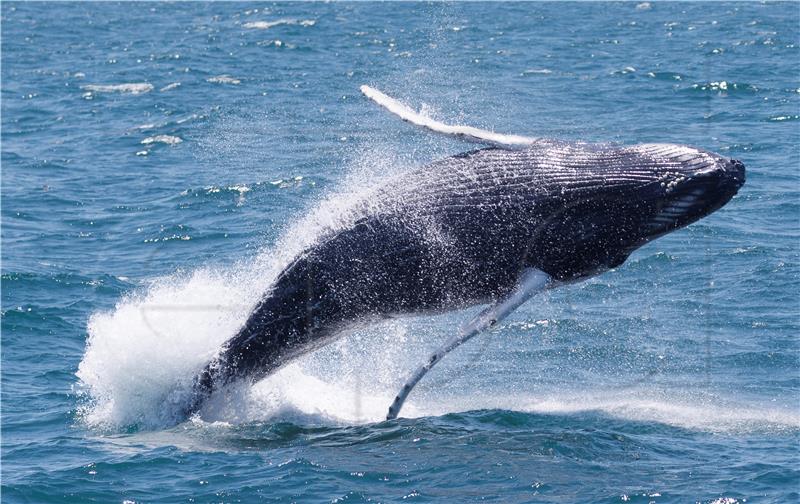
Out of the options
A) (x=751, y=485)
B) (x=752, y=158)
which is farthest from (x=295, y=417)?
(x=752, y=158)

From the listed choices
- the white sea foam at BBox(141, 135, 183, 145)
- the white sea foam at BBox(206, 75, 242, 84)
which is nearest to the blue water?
the white sea foam at BBox(141, 135, 183, 145)

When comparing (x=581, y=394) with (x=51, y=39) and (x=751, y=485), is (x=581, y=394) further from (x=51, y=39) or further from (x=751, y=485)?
(x=51, y=39)

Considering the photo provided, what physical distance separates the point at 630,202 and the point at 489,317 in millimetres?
2354

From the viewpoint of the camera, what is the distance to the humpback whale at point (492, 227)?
14.5 metres

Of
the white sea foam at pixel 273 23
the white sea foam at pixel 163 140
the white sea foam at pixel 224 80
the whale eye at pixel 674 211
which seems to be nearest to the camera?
the whale eye at pixel 674 211

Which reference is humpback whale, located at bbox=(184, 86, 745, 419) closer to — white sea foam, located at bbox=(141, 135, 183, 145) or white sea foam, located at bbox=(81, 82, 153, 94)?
white sea foam, located at bbox=(141, 135, 183, 145)

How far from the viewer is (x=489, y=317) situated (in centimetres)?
1468

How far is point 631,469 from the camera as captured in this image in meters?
14.4

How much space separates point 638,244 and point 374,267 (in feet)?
11.7

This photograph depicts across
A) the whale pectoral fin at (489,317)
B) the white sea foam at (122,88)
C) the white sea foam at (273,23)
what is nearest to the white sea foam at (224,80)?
the white sea foam at (122,88)

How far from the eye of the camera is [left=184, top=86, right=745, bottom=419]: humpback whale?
47.7ft

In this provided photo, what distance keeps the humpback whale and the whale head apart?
13 mm

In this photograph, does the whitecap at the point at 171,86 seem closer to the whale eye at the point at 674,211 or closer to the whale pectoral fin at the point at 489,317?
the whale pectoral fin at the point at 489,317

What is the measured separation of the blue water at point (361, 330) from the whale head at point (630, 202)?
2.63 metres
